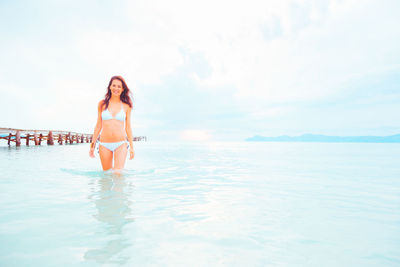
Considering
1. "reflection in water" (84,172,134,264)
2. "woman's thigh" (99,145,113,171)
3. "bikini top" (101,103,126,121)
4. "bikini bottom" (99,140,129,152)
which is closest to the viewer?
"reflection in water" (84,172,134,264)

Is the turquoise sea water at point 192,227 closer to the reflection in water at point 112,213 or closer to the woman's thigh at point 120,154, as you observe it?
the reflection in water at point 112,213

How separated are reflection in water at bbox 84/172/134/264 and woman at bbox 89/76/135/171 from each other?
2.98 feet

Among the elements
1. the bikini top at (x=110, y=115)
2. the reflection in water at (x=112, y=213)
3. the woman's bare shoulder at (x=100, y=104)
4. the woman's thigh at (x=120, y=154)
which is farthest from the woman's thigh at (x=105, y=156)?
the woman's bare shoulder at (x=100, y=104)

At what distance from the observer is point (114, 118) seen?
6.20m

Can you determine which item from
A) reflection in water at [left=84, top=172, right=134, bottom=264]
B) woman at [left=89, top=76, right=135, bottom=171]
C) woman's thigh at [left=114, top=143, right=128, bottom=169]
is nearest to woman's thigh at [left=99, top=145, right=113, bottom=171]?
woman at [left=89, top=76, right=135, bottom=171]

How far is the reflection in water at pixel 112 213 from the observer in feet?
7.66

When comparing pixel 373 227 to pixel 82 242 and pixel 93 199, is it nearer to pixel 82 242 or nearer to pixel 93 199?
pixel 82 242

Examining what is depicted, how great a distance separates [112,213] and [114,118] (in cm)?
319

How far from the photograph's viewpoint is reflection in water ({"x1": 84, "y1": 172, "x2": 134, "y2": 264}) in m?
2.34

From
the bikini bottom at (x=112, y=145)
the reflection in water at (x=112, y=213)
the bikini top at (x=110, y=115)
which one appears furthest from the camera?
the bikini bottom at (x=112, y=145)

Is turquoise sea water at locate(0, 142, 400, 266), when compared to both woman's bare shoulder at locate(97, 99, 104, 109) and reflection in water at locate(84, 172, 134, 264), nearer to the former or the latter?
reflection in water at locate(84, 172, 134, 264)

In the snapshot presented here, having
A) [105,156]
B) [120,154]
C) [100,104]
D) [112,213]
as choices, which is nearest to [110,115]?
[100,104]

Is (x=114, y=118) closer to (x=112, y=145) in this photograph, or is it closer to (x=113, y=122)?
(x=113, y=122)

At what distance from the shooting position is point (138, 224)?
3150 millimetres
